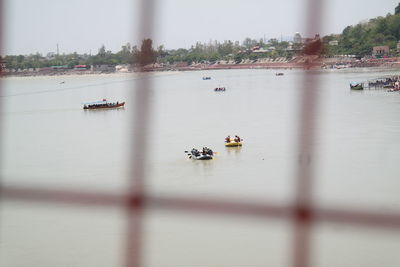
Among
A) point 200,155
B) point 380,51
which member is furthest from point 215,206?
point 380,51

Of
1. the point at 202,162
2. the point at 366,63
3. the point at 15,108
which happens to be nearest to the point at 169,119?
the point at 202,162

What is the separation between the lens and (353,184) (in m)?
4.73

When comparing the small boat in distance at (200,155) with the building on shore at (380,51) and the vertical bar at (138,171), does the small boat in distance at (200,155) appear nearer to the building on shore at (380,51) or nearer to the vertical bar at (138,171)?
the vertical bar at (138,171)

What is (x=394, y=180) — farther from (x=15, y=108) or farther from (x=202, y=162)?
(x=15, y=108)

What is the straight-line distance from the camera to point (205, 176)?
550 cm

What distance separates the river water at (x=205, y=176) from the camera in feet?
8.73

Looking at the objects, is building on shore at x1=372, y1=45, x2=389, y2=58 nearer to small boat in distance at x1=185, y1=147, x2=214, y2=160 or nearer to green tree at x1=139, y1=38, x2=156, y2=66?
small boat in distance at x1=185, y1=147, x2=214, y2=160

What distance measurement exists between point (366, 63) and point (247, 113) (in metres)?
16.5

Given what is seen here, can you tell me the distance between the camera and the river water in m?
2.66

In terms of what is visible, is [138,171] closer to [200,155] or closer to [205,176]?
[205,176]

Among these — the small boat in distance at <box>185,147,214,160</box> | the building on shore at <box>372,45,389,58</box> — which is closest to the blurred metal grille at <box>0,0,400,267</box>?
the small boat in distance at <box>185,147,214,160</box>

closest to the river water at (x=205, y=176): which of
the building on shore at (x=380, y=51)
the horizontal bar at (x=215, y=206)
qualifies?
the horizontal bar at (x=215, y=206)

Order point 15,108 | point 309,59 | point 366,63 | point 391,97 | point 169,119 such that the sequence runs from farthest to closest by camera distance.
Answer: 1. point 366,63
2. point 15,108
3. point 391,97
4. point 169,119
5. point 309,59

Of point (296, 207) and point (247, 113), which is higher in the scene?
point (296, 207)
